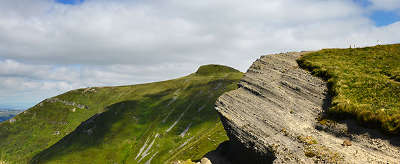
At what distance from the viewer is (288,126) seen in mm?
27062

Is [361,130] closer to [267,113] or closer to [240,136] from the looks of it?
[267,113]

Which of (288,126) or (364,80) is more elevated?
(364,80)

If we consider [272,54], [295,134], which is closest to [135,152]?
[272,54]

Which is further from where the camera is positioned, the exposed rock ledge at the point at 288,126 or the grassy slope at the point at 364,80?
the grassy slope at the point at 364,80

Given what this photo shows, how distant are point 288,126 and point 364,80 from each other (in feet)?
42.8

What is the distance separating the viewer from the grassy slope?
74.7ft

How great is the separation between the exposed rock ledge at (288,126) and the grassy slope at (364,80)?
4.70 feet

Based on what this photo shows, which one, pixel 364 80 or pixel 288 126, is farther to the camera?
pixel 364 80

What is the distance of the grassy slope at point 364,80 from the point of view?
22.8 m

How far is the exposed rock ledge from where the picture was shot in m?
21.3

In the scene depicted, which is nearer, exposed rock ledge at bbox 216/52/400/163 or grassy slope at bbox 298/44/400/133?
exposed rock ledge at bbox 216/52/400/163

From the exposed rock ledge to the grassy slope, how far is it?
143 cm

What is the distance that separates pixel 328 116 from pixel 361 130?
3964 mm

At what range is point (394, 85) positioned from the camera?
26.4 metres
